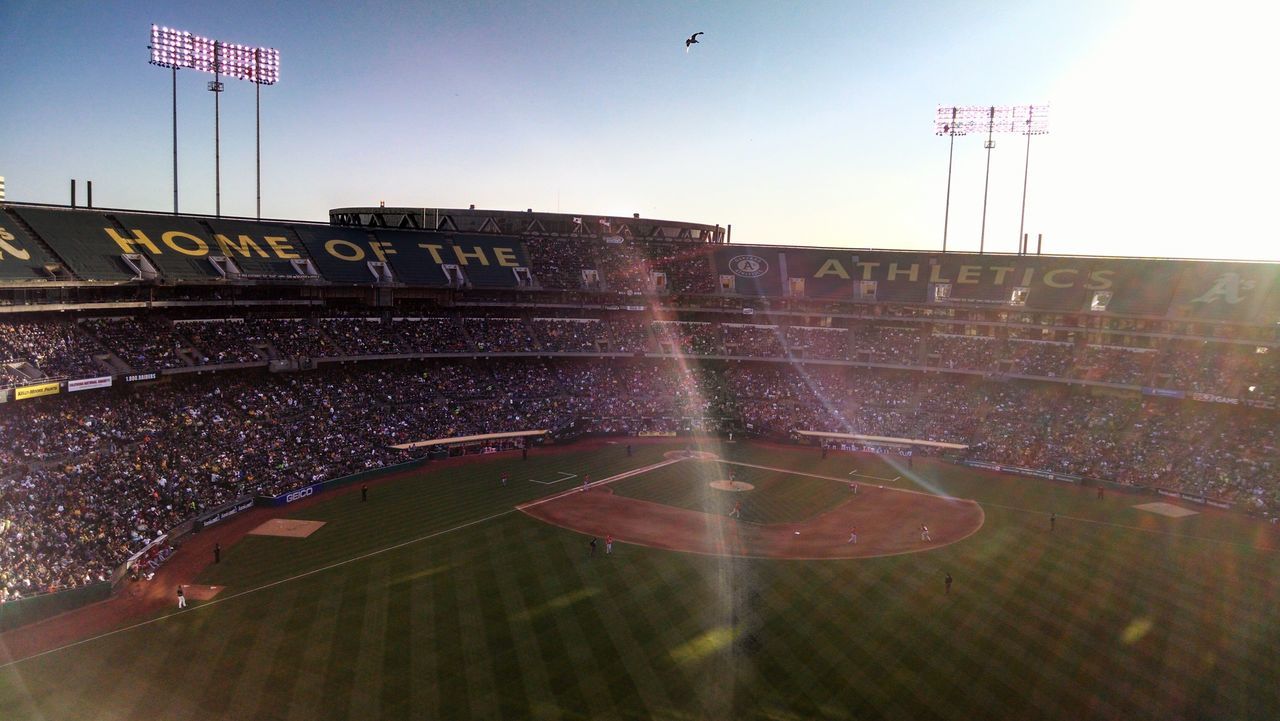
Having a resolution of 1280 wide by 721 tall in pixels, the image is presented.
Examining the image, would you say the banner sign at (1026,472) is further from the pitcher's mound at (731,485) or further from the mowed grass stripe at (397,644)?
the mowed grass stripe at (397,644)

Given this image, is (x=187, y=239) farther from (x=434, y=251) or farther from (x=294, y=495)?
(x=294, y=495)

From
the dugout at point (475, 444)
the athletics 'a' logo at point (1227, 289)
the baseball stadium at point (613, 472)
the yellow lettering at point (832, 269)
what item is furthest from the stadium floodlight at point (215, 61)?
the athletics 'a' logo at point (1227, 289)

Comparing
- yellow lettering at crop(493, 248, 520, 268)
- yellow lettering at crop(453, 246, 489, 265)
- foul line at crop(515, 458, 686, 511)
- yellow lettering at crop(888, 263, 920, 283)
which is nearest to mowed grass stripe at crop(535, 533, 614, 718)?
foul line at crop(515, 458, 686, 511)

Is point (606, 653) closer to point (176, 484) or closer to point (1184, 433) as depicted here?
point (176, 484)

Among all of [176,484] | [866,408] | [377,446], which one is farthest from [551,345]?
[176,484]

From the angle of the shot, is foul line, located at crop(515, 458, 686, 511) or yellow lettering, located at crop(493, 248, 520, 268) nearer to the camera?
foul line, located at crop(515, 458, 686, 511)

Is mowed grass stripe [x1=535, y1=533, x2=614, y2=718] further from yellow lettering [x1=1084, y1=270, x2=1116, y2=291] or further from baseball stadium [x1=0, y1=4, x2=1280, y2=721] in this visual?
yellow lettering [x1=1084, y1=270, x2=1116, y2=291]
